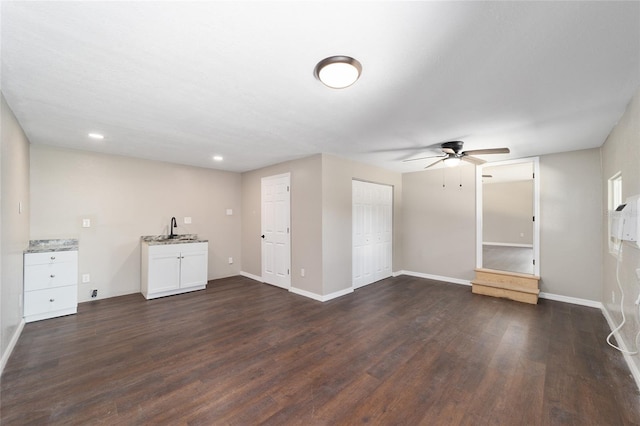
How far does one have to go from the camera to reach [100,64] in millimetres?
1728

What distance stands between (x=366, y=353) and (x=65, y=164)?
5016 mm

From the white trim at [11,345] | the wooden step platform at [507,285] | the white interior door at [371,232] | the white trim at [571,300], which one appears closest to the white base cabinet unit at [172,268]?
the white trim at [11,345]

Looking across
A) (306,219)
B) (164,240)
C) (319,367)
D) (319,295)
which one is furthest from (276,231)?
(319,367)

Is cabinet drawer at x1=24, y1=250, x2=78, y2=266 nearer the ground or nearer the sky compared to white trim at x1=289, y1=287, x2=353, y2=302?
nearer the sky

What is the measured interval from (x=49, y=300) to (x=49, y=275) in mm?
323

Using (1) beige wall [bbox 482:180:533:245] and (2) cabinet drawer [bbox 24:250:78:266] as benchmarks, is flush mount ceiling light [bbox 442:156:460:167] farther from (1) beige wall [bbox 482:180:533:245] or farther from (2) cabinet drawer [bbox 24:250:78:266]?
(2) cabinet drawer [bbox 24:250:78:266]

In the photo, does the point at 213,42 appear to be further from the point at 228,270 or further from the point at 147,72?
the point at 228,270

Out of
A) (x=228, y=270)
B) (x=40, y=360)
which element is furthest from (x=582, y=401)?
(x=228, y=270)

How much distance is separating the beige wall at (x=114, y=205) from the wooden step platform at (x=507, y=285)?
5114mm

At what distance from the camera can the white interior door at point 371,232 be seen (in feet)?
15.7

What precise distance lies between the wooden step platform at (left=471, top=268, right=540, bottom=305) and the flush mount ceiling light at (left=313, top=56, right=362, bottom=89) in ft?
13.9

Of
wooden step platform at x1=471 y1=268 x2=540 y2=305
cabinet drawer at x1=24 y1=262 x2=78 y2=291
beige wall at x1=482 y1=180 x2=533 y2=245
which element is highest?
beige wall at x1=482 y1=180 x2=533 y2=245

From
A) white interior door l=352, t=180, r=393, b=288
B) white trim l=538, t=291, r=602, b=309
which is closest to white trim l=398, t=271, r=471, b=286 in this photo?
white interior door l=352, t=180, r=393, b=288

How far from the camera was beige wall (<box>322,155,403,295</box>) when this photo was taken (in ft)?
13.5
